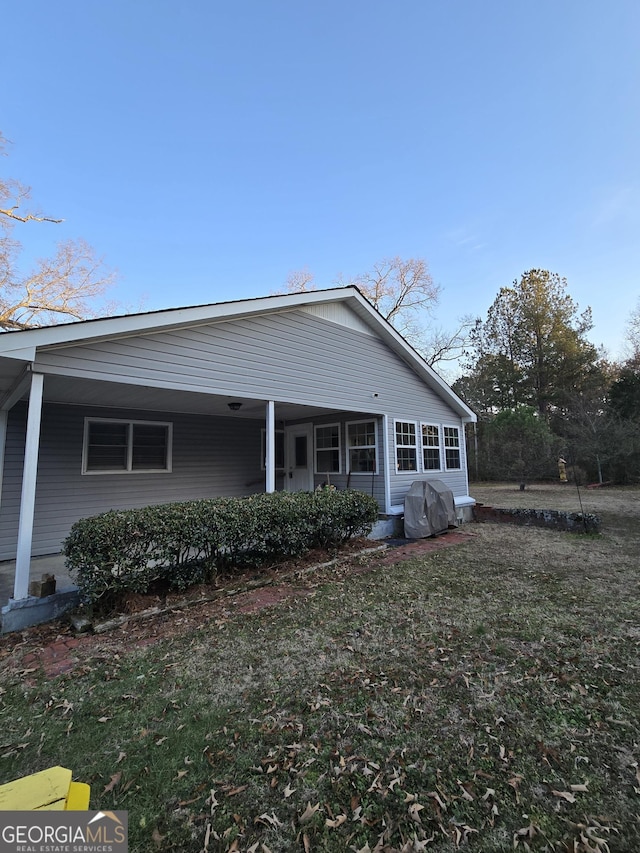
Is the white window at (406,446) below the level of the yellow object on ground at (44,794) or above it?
above

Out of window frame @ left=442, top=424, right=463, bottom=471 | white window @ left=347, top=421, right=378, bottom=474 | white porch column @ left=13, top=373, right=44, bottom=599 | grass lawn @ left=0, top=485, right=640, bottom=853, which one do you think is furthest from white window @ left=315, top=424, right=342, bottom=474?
white porch column @ left=13, top=373, right=44, bottom=599

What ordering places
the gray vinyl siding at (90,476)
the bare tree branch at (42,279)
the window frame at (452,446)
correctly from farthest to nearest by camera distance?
the bare tree branch at (42,279), the window frame at (452,446), the gray vinyl siding at (90,476)

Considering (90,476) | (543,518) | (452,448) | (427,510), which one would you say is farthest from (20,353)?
(543,518)

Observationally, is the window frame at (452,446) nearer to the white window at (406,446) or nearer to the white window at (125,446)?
the white window at (406,446)

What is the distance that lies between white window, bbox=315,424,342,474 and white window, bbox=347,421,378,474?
328 millimetres

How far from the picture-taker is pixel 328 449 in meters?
10.2

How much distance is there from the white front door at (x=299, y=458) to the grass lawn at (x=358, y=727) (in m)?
A: 5.82

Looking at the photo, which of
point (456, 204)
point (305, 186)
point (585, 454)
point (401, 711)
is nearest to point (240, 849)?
point (401, 711)

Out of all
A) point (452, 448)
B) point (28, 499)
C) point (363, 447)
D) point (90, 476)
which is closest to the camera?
point (28, 499)

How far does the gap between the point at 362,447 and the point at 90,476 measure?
5953 mm

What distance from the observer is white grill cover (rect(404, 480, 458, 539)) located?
28.5ft

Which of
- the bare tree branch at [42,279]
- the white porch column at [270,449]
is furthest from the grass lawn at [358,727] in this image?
the bare tree branch at [42,279]

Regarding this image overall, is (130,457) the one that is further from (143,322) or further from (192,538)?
(192,538)

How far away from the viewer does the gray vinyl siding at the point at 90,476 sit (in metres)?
6.51
